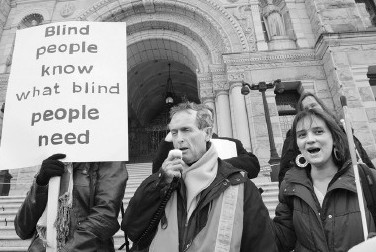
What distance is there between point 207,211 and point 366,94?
8.95m

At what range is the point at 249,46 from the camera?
10914 millimetres

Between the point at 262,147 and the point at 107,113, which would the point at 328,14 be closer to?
the point at 262,147

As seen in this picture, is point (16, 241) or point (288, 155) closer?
point (288, 155)

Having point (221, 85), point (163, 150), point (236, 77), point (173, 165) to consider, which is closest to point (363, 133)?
point (236, 77)

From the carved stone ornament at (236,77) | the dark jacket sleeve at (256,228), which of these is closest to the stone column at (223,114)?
the carved stone ornament at (236,77)

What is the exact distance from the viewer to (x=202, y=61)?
1172 cm

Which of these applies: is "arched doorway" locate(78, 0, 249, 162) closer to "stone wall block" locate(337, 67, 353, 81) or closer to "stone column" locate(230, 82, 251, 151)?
"stone column" locate(230, 82, 251, 151)

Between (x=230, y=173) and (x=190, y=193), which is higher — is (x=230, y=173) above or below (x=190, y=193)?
above

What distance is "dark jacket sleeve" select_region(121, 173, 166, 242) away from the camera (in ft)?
6.39

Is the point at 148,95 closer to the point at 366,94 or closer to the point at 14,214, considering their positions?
the point at 366,94

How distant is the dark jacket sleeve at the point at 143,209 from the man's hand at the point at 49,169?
0.64 meters

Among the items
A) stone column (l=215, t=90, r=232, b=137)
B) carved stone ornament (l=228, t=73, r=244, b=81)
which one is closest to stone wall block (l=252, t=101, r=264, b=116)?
stone column (l=215, t=90, r=232, b=137)

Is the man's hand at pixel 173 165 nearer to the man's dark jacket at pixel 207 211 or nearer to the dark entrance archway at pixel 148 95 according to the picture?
the man's dark jacket at pixel 207 211

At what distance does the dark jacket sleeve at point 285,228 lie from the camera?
2.10m
